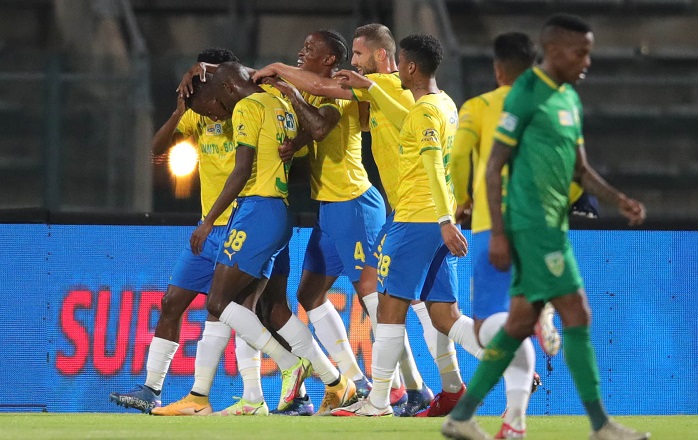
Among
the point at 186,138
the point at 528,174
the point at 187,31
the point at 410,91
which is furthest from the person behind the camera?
the point at 187,31

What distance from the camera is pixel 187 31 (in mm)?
14609

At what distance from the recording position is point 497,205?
504 cm

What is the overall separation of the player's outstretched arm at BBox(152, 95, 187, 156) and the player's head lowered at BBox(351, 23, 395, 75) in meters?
1.25

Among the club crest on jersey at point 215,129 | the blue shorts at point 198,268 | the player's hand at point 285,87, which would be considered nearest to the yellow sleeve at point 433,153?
the player's hand at point 285,87

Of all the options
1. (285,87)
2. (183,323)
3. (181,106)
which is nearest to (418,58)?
(285,87)

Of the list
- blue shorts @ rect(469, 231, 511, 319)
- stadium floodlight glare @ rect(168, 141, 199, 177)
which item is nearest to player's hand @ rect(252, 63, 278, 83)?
stadium floodlight glare @ rect(168, 141, 199, 177)

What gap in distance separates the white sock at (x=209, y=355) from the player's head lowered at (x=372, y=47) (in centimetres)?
185

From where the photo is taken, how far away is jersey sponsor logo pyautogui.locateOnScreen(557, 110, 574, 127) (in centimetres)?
517

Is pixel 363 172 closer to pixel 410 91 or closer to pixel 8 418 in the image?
pixel 410 91

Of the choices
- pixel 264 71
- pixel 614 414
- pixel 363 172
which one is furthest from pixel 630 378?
pixel 264 71

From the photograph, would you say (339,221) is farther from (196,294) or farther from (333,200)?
(196,294)

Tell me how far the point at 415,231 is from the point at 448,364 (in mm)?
1105

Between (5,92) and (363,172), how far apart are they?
286cm

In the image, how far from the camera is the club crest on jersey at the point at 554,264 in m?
5.06
